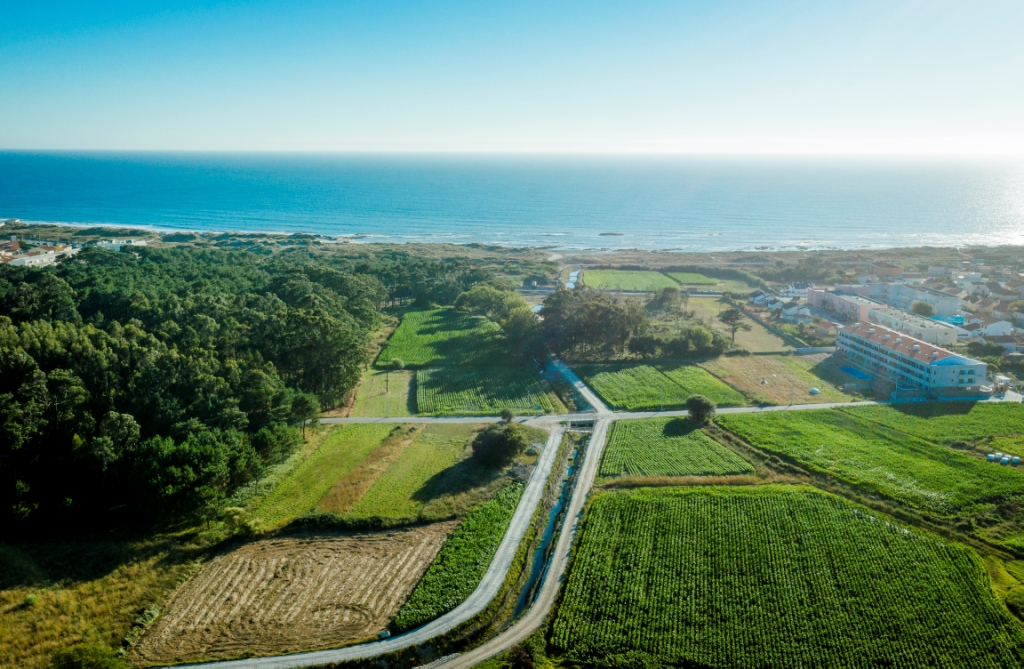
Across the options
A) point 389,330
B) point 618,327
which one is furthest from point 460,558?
point 389,330

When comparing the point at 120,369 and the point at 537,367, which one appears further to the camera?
the point at 537,367

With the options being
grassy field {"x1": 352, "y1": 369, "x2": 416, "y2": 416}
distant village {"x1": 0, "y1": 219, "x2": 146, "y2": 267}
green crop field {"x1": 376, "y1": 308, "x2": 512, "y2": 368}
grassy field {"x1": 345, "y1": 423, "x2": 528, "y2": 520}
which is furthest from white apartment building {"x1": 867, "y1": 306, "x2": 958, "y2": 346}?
distant village {"x1": 0, "y1": 219, "x2": 146, "y2": 267}

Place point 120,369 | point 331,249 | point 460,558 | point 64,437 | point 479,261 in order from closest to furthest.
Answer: point 460,558
point 64,437
point 120,369
point 479,261
point 331,249

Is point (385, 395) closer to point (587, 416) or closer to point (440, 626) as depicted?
point (587, 416)

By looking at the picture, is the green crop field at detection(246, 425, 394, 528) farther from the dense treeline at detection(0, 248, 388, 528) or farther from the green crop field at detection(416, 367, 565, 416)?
the green crop field at detection(416, 367, 565, 416)

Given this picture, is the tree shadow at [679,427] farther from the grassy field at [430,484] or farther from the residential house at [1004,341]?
the residential house at [1004,341]

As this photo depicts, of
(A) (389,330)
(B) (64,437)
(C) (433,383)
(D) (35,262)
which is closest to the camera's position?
(B) (64,437)

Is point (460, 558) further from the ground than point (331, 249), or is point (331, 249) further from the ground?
point (331, 249)

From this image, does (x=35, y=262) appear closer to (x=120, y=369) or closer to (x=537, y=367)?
(x=120, y=369)
